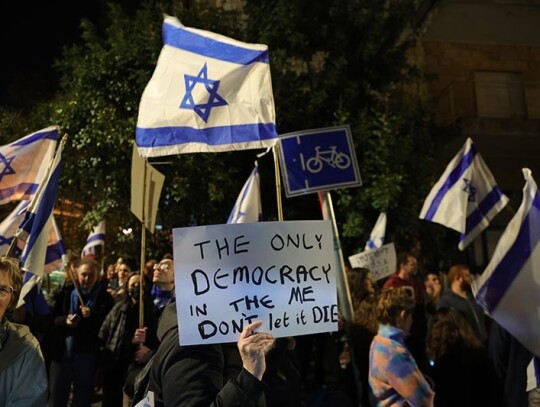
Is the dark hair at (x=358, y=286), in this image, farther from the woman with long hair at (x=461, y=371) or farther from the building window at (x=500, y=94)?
the building window at (x=500, y=94)

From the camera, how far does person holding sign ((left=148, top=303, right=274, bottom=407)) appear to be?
2.13 metres

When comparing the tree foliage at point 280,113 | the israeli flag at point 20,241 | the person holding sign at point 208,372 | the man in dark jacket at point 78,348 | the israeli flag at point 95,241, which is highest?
the tree foliage at point 280,113

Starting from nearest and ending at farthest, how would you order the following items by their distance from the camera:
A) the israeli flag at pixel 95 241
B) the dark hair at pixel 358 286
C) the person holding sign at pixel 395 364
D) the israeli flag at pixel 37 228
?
the person holding sign at pixel 395 364
the israeli flag at pixel 37 228
the dark hair at pixel 358 286
the israeli flag at pixel 95 241

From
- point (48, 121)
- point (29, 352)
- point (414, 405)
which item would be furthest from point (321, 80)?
point (29, 352)

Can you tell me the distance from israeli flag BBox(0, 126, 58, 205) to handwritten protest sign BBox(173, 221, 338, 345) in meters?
3.98

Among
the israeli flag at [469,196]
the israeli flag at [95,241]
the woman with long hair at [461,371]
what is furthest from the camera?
the israeli flag at [95,241]

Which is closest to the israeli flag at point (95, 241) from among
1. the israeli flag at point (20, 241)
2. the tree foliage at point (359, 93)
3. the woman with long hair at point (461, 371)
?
the israeli flag at point (20, 241)

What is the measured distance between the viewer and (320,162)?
6.00 meters

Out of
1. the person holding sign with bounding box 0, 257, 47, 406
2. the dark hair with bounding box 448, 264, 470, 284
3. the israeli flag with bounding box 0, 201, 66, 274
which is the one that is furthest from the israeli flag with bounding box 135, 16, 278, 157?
the dark hair with bounding box 448, 264, 470, 284

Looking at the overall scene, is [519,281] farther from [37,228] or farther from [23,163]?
[23,163]

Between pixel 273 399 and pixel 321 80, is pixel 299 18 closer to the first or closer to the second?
pixel 321 80

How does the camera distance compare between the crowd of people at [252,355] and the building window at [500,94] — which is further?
the building window at [500,94]

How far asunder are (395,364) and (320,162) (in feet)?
9.79

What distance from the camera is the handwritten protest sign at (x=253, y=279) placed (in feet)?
7.88
